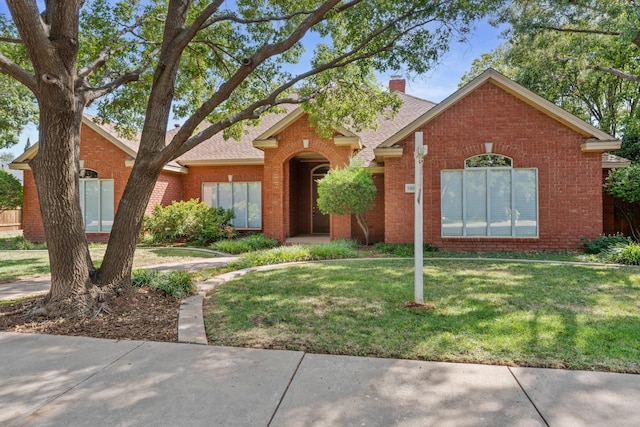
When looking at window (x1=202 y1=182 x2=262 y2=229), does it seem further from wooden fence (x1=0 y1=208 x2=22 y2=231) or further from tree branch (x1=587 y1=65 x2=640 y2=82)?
wooden fence (x1=0 y1=208 x2=22 y2=231)

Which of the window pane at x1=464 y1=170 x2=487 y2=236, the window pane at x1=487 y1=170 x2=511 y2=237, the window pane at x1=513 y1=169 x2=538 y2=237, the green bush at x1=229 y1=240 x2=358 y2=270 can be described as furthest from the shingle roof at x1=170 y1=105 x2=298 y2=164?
the window pane at x1=513 y1=169 x2=538 y2=237

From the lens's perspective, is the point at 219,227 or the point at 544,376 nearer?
the point at 544,376

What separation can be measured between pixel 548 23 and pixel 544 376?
526 inches

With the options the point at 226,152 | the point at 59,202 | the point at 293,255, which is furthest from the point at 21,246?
the point at 59,202

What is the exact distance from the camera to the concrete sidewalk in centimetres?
270

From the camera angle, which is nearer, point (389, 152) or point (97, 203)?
point (389, 152)

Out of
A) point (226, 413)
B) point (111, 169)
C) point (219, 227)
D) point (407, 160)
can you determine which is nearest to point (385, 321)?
point (226, 413)

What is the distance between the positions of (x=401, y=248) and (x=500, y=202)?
3498 millimetres

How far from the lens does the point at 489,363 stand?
3605 millimetres

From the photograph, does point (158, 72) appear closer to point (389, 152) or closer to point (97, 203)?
point (389, 152)

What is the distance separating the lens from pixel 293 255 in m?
10.2

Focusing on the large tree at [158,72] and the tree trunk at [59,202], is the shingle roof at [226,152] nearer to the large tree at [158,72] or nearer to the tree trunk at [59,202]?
the large tree at [158,72]

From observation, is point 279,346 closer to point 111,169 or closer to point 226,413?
point 226,413

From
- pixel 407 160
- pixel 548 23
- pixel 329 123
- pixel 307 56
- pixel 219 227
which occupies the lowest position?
pixel 219 227
